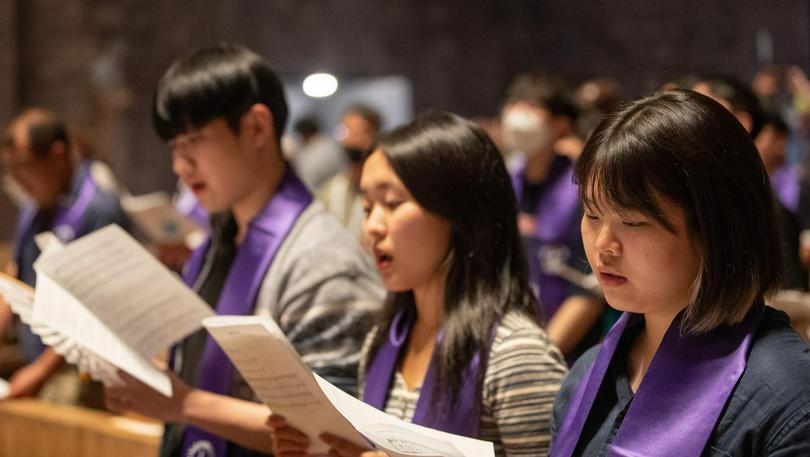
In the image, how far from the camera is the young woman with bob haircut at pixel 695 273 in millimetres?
1280

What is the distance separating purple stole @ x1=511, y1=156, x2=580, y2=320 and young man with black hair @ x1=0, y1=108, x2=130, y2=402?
1.62 m

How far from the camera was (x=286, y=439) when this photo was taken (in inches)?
73.4

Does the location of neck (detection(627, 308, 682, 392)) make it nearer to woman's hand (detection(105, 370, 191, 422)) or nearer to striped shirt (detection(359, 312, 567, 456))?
striped shirt (detection(359, 312, 567, 456))

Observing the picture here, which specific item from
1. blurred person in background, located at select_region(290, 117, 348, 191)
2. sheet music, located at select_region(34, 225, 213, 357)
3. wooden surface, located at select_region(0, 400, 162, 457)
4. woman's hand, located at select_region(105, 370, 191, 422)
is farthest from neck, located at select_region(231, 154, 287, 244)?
blurred person in background, located at select_region(290, 117, 348, 191)

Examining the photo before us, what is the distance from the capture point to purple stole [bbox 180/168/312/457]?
2.24 meters

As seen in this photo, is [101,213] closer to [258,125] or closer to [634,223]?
[258,125]

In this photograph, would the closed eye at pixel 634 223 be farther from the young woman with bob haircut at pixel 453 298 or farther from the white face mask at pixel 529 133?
the white face mask at pixel 529 133

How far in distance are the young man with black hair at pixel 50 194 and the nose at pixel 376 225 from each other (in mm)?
2368

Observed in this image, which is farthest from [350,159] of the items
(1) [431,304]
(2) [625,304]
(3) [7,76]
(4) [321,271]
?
(2) [625,304]

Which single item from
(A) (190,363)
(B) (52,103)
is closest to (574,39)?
(B) (52,103)

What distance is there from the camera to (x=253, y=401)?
2209mm

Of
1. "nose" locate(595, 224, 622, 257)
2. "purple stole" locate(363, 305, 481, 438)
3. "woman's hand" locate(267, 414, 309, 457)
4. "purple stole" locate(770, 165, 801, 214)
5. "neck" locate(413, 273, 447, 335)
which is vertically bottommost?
"purple stole" locate(770, 165, 801, 214)

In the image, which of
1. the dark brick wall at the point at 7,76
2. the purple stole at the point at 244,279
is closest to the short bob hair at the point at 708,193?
the purple stole at the point at 244,279

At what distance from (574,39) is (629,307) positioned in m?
9.10
